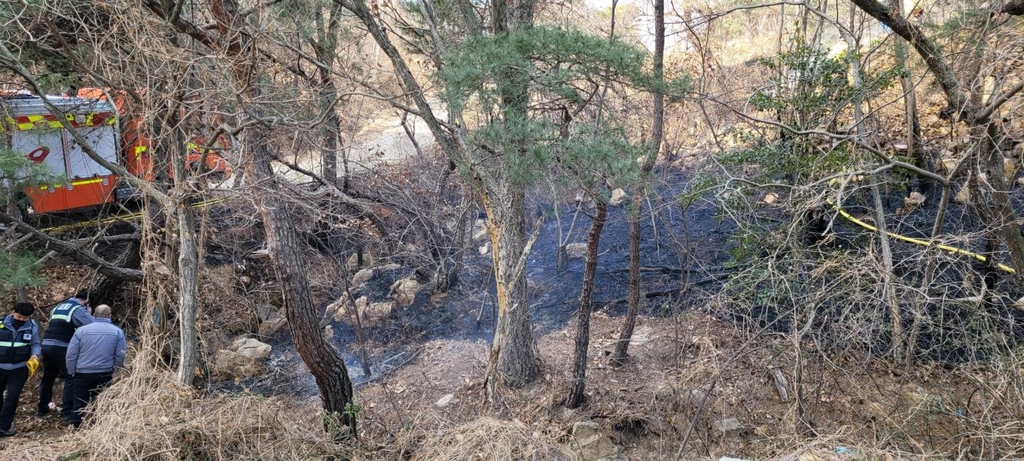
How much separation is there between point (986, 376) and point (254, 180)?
6.52 metres

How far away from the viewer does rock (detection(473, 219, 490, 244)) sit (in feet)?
43.1

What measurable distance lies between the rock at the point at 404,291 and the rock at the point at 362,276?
64 centimetres

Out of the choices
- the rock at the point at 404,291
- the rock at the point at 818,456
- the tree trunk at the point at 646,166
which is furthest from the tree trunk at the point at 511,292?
the rock at the point at 404,291

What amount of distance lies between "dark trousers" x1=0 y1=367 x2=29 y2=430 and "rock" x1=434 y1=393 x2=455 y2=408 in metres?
4.62

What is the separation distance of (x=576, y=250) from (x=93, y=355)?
8.09 metres

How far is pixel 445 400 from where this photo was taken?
8367mm

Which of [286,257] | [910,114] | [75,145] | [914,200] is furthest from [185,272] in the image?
[914,200]

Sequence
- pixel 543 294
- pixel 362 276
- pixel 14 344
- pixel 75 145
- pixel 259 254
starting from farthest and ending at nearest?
pixel 362 276 → pixel 543 294 → pixel 259 254 → pixel 75 145 → pixel 14 344

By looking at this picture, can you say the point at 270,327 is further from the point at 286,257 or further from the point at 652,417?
the point at 652,417

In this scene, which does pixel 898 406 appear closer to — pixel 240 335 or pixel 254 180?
pixel 254 180

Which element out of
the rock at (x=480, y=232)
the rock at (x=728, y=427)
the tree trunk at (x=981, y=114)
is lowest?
the rock at (x=728, y=427)

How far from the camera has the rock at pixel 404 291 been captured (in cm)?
1145

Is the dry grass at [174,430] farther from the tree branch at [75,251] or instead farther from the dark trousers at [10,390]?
the tree branch at [75,251]

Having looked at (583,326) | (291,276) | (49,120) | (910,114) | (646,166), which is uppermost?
(49,120)
